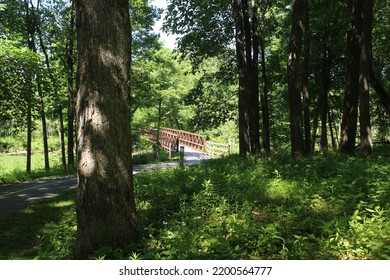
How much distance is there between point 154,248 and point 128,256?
1.05 feet

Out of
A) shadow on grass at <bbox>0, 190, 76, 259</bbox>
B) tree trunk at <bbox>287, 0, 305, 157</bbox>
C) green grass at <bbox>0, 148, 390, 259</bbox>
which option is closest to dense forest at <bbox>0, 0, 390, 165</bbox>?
tree trunk at <bbox>287, 0, 305, 157</bbox>

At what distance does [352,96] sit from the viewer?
10.5 metres

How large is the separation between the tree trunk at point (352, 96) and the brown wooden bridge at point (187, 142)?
14.1 metres

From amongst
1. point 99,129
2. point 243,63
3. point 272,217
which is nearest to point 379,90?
point 243,63

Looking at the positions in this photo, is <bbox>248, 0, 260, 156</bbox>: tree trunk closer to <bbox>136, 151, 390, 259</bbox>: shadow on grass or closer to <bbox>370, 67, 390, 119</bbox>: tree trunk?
<bbox>370, 67, 390, 119</bbox>: tree trunk

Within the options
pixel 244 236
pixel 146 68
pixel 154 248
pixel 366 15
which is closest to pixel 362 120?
pixel 366 15

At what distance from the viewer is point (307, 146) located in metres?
14.2

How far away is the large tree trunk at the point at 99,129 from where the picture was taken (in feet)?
13.5

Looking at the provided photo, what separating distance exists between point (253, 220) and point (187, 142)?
27.9m

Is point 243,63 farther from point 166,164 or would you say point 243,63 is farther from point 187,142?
point 187,142

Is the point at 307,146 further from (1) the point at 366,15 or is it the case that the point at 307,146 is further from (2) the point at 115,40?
(2) the point at 115,40

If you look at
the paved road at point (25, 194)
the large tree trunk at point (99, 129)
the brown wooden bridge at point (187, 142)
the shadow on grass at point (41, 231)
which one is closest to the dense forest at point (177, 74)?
the large tree trunk at point (99, 129)

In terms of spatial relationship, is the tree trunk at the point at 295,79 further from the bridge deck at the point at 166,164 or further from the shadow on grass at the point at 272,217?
the bridge deck at the point at 166,164

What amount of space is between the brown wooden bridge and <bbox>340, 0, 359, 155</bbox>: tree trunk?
14085mm
